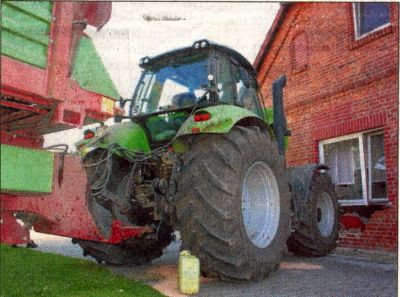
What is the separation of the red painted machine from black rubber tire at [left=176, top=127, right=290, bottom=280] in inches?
33.1

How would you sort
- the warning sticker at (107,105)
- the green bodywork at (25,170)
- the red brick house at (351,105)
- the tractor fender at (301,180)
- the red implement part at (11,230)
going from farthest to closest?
the red brick house at (351,105) < the tractor fender at (301,180) < the warning sticker at (107,105) < the red implement part at (11,230) < the green bodywork at (25,170)

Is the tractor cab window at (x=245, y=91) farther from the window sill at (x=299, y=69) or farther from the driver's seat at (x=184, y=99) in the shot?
the window sill at (x=299, y=69)

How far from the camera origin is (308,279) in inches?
147

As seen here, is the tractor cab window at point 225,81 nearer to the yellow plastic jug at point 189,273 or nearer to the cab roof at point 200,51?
the cab roof at point 200,51

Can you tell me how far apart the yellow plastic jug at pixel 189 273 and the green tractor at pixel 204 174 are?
7 centimetres

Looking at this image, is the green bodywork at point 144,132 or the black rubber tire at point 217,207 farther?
the green bodywork at point 144,132

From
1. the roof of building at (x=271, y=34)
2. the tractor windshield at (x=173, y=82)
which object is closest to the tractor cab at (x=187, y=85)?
the tractor windshield at (x=173, y=82)

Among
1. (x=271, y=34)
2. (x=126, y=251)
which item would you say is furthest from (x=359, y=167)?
(x=126, y=251)

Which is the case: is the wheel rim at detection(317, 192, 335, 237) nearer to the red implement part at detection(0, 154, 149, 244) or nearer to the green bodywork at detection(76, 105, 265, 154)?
the green bodywork at detection(76, 105, 265, 154)

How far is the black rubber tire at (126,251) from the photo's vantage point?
14.1 feet

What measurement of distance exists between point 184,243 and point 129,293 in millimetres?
547

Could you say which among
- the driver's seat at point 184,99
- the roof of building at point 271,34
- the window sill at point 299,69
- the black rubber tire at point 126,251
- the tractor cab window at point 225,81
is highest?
the roof of building at point 271,34

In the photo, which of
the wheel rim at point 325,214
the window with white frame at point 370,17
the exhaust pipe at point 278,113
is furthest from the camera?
the window with white frame at point 370,17

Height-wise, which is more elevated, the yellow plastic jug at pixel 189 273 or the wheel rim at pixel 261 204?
the wheel rim at pixel 261 204
